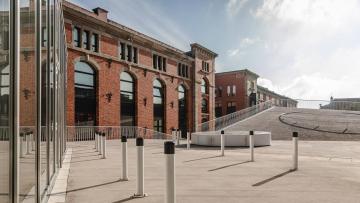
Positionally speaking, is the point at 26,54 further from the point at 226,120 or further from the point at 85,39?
the point at 226,120

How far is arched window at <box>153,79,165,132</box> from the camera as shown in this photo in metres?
35.5

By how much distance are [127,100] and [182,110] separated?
10525 mm

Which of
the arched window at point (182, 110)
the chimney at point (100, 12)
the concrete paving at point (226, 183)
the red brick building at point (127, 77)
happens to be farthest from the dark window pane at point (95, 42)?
the concrete paving at point (226, 183)

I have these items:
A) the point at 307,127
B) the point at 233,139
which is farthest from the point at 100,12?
the point at 307,127

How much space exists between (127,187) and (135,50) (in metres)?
27.2

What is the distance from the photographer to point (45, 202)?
5020 millimetres

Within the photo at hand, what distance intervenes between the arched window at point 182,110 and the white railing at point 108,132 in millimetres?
4595

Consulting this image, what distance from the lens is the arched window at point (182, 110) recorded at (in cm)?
4006

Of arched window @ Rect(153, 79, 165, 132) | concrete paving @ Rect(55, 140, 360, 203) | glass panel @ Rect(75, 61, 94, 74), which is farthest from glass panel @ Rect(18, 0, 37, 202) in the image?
arched window @ Rect(153, 79, 165, 132)

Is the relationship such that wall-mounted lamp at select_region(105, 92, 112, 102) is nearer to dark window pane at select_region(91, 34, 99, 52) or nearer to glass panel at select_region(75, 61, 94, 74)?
glass panel at select_region(75, 61, 94, 74)

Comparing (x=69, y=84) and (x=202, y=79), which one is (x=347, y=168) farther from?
(x=202, y=79)

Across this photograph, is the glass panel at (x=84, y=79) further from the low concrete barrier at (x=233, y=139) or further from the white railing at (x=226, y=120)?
the white railing at (x=226, y=120)

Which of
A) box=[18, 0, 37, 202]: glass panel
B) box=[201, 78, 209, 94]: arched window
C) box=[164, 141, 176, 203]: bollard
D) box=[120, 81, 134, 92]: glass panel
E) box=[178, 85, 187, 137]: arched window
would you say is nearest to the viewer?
box=[18, 0, 37, 202]: glass panel

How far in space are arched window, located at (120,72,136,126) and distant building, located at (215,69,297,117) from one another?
97.2 feet
